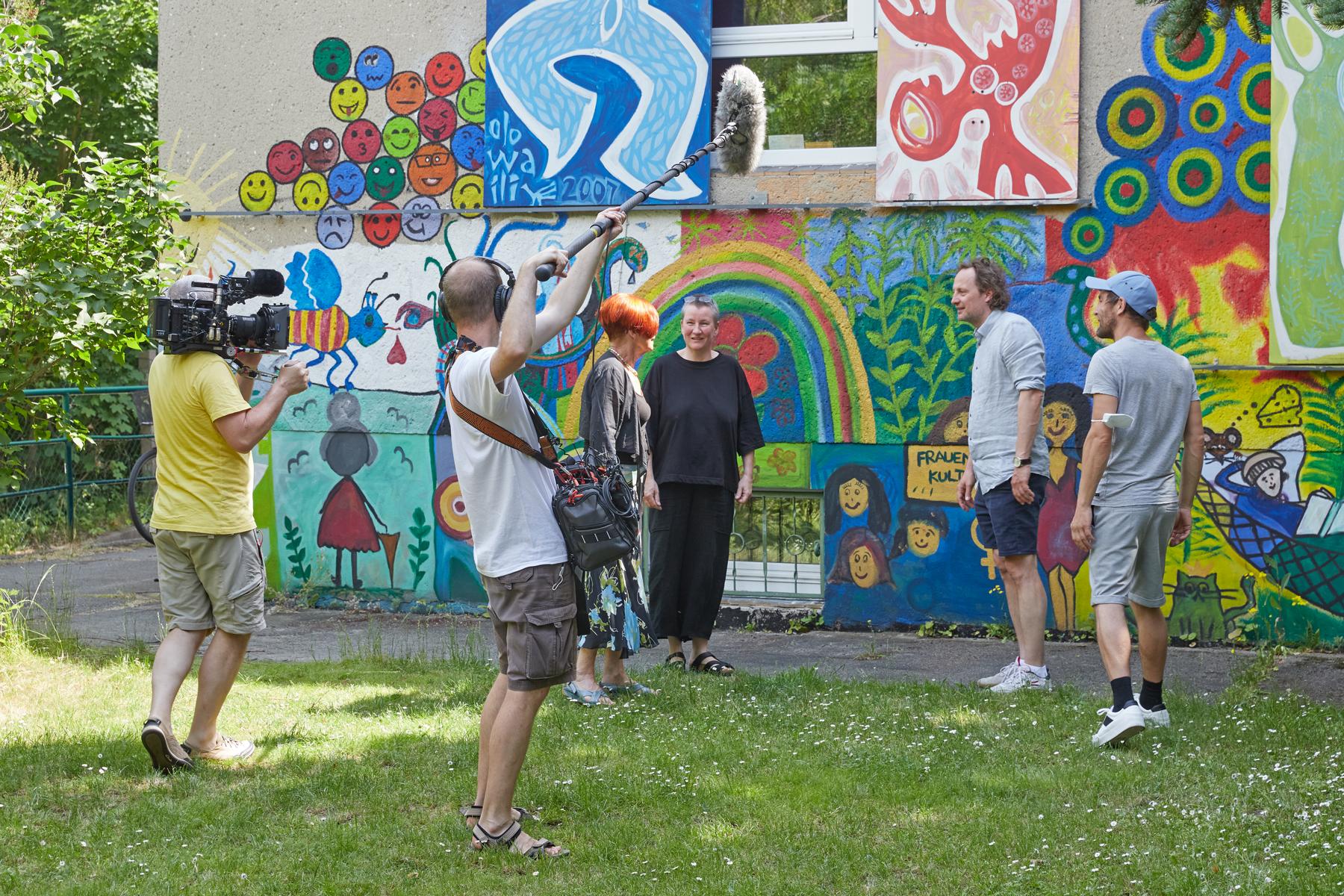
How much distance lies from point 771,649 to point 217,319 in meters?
4.05

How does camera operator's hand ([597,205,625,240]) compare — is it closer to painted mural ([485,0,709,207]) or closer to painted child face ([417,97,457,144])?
painted mural ([485,0,709,207])

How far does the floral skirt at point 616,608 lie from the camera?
626 cm

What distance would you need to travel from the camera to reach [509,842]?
4.51 metres

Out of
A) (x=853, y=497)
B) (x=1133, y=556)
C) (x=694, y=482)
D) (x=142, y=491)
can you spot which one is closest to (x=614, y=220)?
(x=1133, y=556)

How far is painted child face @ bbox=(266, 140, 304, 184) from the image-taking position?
9.73 metres

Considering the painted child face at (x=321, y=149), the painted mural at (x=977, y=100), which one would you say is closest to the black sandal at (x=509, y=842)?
the painted mural at (x=977, y=100)

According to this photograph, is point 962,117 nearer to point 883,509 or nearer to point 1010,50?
point 1010,50

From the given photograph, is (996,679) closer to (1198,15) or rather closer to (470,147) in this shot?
(1198,15)

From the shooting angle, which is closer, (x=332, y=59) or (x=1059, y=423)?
(x=1059, y=423)

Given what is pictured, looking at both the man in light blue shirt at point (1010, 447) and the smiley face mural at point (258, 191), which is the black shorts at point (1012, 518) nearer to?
the man in light blue shirt at point (1010, 447)

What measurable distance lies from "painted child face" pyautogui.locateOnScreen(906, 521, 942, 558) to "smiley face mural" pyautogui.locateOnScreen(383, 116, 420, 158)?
4246mm

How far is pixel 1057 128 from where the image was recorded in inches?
323

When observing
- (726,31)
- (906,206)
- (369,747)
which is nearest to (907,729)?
(369,747)

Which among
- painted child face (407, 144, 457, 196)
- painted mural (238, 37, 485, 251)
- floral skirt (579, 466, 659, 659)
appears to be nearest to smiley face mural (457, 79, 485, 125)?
painted mural (238, 37, 485, 251)
